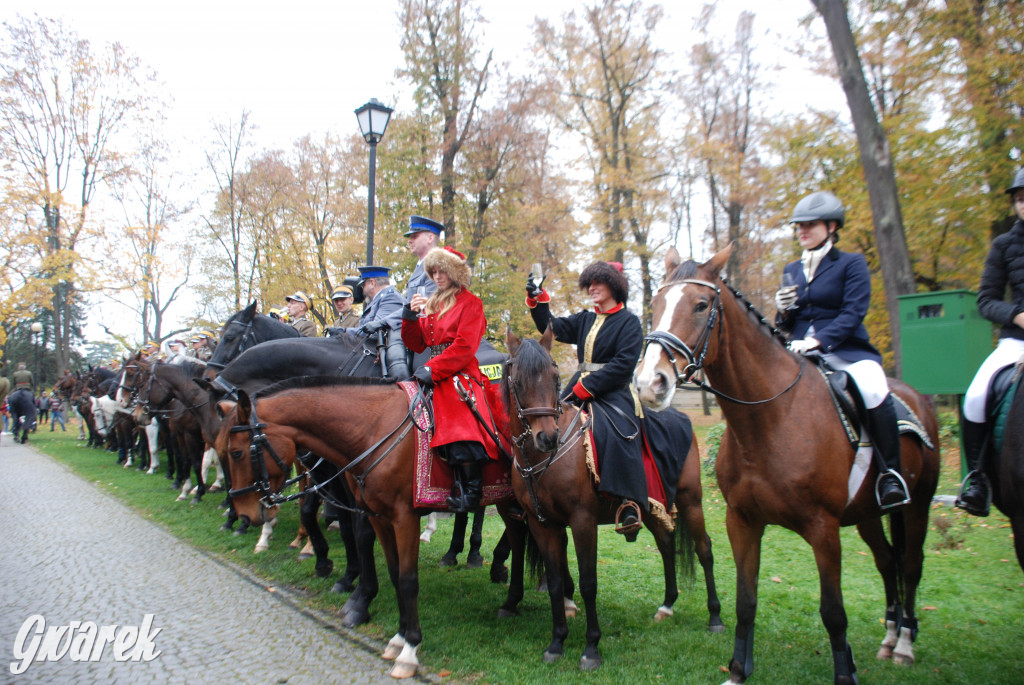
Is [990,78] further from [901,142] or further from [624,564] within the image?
[624,564]

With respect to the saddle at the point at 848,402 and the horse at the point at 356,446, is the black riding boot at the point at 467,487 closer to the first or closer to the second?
the horse at the point at 356,446

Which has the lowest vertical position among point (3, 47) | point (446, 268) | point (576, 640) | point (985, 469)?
point (576, 640)

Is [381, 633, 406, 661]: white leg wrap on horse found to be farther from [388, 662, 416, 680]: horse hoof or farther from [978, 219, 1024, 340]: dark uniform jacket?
[978, 219, 1024, 340]: dark uniform jacket

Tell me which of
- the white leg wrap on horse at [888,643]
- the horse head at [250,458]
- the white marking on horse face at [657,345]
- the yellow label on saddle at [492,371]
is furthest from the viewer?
the yellow label on saddle at [492,371]

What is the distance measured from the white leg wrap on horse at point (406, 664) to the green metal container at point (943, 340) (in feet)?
22.8

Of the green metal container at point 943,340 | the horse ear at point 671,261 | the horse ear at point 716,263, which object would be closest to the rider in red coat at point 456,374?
the horse ear at point 671,261

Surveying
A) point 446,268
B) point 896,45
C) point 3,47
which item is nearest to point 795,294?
point 446,268

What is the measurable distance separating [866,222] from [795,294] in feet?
35.4

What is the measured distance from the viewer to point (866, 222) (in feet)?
43.4

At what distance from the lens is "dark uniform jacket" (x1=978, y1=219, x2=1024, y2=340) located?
13.0 feet

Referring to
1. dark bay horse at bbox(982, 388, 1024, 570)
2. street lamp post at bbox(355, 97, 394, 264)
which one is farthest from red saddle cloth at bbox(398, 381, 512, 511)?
street lamp post at bbox(355, 97, 394, 264)

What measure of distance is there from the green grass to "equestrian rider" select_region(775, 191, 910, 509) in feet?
5.03

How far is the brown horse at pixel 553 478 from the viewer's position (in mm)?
4195

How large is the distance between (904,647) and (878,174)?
285 inches
